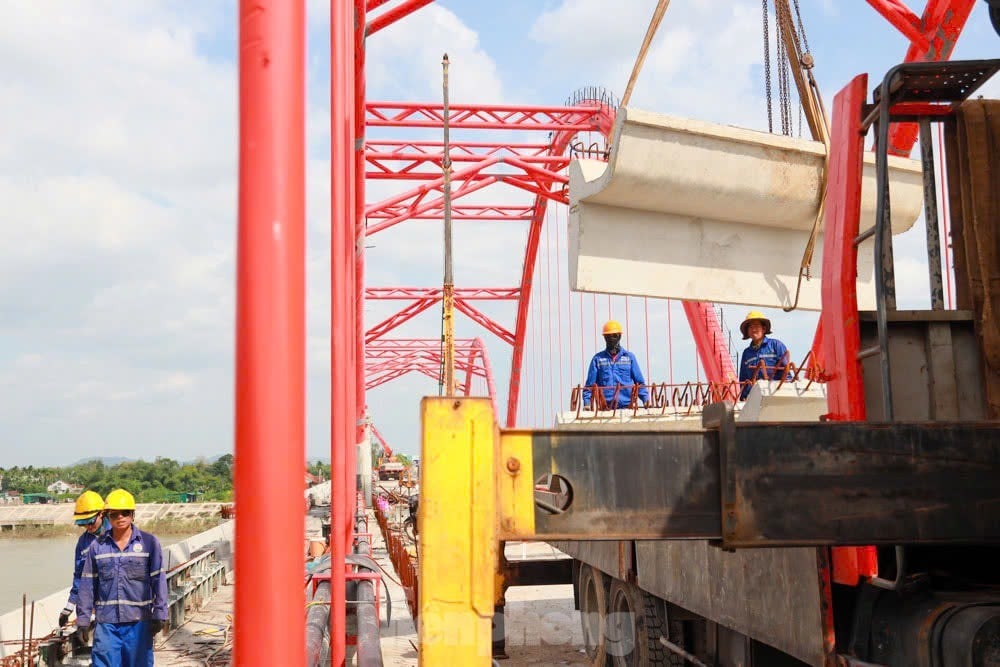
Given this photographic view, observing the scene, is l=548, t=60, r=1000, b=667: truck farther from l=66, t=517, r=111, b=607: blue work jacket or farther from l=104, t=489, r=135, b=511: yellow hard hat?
l=66, t=517, r=111, b=607: blue work jacket

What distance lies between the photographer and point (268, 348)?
294cm

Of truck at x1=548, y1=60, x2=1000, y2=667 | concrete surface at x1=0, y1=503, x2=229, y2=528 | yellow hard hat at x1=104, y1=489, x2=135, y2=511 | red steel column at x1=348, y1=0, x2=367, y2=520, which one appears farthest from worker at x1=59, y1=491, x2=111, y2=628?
concrete surface at x1=0, y1=503, x2=229, y2=528

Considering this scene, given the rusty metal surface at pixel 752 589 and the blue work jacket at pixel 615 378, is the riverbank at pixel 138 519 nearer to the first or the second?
the blue work jacket at pixel 615 378

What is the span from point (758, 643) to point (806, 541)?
2.63 meters

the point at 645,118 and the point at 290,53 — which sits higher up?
the point at 645,118

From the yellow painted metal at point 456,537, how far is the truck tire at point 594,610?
5831mm

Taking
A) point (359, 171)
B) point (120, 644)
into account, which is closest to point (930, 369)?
point (120, 644)

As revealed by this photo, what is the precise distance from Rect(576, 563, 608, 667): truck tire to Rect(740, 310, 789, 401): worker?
84.1 inches

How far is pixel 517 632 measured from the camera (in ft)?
36.4

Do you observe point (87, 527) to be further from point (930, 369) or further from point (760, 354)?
point (930, 369)

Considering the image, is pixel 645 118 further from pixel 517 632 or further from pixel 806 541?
pixel 517 632

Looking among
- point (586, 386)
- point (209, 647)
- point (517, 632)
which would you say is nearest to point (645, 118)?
point (586, 386)

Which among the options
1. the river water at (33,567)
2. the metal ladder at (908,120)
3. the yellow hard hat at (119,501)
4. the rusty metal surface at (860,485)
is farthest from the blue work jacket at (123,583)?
the river water at (33,567)

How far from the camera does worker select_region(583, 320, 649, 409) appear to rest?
10.0m
